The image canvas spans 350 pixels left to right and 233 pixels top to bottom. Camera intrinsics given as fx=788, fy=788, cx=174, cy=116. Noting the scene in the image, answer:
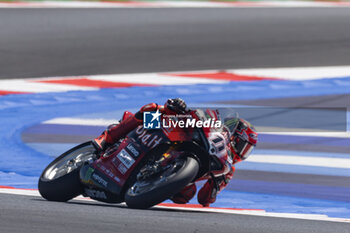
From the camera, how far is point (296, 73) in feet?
44.2

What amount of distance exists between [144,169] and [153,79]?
22.5 ft

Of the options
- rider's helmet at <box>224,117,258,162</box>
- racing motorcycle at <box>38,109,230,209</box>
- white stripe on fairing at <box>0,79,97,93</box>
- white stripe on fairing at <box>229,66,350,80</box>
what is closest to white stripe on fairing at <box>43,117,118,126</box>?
white stripe on fairing at <box>0,79,97,93</box>

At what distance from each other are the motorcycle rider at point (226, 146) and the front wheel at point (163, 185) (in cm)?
34

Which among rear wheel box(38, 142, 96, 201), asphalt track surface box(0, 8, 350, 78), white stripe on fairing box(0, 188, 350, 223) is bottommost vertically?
asphalt track surface box(0, 8, 350, 78)

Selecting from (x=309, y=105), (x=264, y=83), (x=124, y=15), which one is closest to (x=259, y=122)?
(x=309, y=105)

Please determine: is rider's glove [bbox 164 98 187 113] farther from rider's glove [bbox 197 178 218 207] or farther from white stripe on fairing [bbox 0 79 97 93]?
white stripe on fairing [bbox 0 79 97 93]

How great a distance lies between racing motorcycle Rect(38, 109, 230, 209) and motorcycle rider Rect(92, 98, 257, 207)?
74mm

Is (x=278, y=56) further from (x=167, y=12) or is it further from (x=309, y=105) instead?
(x=167, y=12)

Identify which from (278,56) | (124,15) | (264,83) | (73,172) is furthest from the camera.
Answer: (124,15)

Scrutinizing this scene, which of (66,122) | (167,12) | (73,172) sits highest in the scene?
(73,172)

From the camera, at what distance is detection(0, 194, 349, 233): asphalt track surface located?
5297 millimetres

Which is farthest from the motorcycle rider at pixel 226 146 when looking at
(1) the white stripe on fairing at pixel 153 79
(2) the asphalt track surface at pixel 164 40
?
(2) the asphalt track surface at pixel 164 40

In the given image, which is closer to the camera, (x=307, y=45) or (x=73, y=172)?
(x=73, y=172)

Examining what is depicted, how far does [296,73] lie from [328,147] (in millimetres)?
4421
